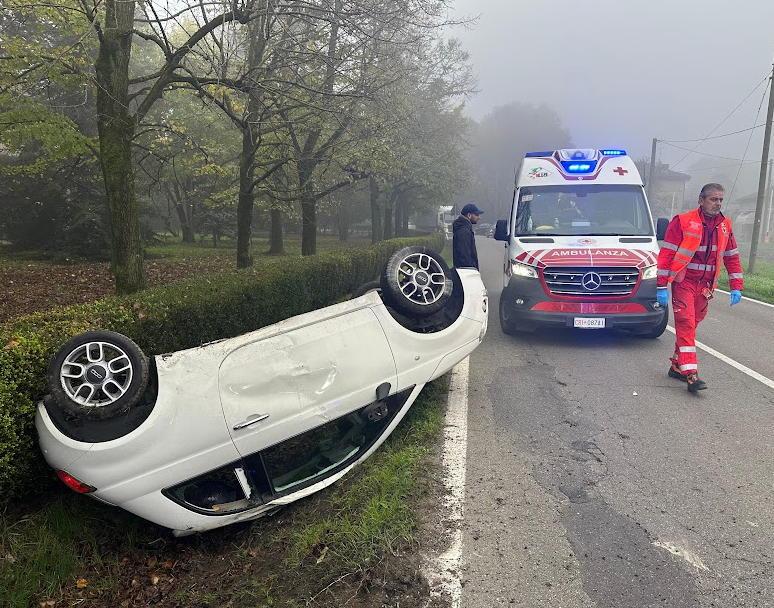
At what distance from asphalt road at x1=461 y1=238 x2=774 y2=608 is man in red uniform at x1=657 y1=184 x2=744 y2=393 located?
1.65 feet

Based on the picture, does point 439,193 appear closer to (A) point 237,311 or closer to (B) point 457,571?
(A) point 237,311

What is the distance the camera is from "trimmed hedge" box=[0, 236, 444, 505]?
2967mm

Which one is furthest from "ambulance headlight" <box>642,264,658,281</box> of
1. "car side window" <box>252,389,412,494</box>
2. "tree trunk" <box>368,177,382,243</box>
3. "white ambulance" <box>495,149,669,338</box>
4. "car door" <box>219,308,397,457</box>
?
"tree trunk" <box>368,177,382,243</box>

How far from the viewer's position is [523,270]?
719 cm

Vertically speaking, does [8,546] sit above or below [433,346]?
below

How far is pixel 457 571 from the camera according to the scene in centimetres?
272

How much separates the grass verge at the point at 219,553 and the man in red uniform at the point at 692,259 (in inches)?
134

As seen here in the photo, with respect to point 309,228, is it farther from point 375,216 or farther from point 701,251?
point 701,251

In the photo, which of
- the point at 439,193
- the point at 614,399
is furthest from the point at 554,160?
the point at 439,193

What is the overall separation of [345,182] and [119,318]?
9292mm

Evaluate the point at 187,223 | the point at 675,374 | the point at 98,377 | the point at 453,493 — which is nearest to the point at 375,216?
the point at 187,223

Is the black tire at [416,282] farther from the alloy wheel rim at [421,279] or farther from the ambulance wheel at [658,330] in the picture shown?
the ambulance wheel at [658,330]

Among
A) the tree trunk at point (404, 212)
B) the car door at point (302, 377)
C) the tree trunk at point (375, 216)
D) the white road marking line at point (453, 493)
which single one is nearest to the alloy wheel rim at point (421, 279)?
the car door at point (302, 377)

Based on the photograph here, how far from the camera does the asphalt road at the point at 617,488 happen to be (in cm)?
263
